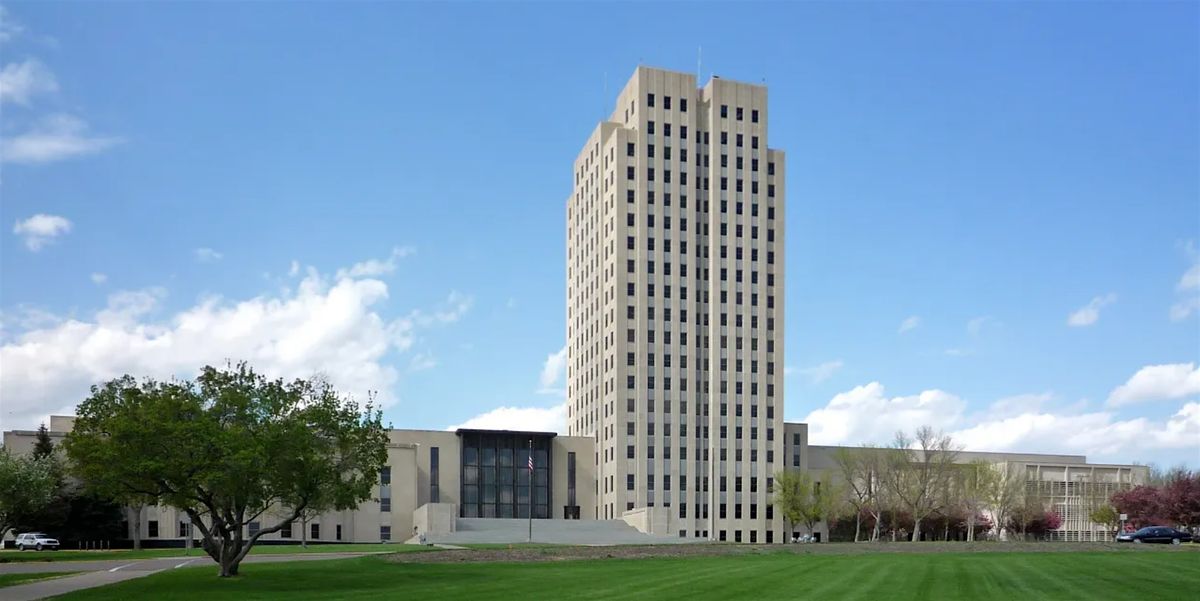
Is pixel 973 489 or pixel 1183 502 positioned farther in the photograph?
pixel 973 489

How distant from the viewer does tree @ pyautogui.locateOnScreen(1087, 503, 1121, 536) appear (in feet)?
452

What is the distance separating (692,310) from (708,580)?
298ft

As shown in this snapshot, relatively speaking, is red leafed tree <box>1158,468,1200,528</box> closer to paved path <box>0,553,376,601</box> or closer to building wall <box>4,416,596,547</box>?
building wall <box>4,416,596,547</box>

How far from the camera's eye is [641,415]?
127 m

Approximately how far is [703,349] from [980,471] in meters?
33.9

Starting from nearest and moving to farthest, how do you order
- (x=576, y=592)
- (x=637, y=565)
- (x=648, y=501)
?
1. (x=576, y=592)
2. (x=637, y=565)
3. (x=648, y=501)

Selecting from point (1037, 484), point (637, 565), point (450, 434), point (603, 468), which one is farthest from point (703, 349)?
point (637, 565)

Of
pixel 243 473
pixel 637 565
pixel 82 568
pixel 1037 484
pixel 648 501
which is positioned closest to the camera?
pixel 243 473

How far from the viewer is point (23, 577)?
48594 millimetres

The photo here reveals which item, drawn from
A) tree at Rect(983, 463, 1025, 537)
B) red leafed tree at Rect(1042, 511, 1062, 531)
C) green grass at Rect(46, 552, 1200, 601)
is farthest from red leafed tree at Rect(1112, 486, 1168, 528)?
green grass at Rect(46, 552, 1200, 601)

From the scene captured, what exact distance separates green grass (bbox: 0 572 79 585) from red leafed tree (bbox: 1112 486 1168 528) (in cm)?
10039

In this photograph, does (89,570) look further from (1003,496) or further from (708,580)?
(1003,496)

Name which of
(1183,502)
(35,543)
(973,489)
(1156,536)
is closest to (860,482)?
(973,489)

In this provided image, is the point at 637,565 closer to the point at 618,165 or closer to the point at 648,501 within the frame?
the point at 648,501
